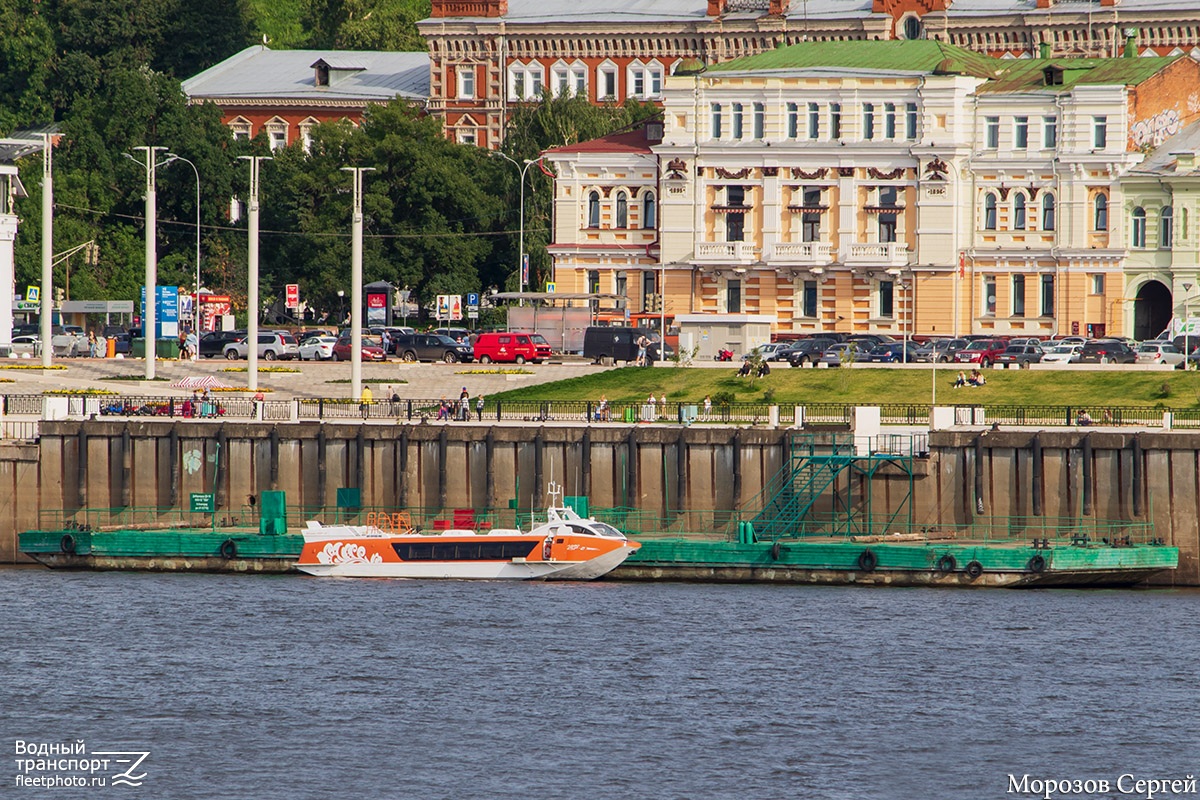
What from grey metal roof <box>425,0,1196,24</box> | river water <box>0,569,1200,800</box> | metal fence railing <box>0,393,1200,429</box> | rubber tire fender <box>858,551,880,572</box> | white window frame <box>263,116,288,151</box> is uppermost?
grey metal roof <box>425,0,1196,24</box>

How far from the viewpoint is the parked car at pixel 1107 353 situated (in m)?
99.6

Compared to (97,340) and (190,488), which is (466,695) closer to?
(190,488)

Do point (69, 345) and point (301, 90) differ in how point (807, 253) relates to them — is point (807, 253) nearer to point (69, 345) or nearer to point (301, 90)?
point (69, 345)

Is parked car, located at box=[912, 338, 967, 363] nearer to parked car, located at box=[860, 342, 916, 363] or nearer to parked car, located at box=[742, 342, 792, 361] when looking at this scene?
parked car, located at box=[860, 342, 916, 363]

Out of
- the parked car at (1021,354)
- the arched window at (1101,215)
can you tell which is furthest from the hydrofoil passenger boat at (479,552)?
the arched window at (1101,215)

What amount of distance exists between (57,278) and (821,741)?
4116 inches

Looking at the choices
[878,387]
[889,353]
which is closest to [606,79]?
[889,353]

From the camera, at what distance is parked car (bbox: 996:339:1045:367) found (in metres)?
96.4

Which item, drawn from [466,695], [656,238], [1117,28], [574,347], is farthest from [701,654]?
[1117,28]

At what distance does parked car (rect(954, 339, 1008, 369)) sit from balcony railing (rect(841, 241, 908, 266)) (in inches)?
573

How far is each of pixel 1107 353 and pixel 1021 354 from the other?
374 cm

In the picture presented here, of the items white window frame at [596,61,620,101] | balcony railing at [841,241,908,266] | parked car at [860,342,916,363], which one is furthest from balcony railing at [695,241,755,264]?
white window frame at [596,61,620,101]

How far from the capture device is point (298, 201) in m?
149

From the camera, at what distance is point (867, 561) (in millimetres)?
68438
